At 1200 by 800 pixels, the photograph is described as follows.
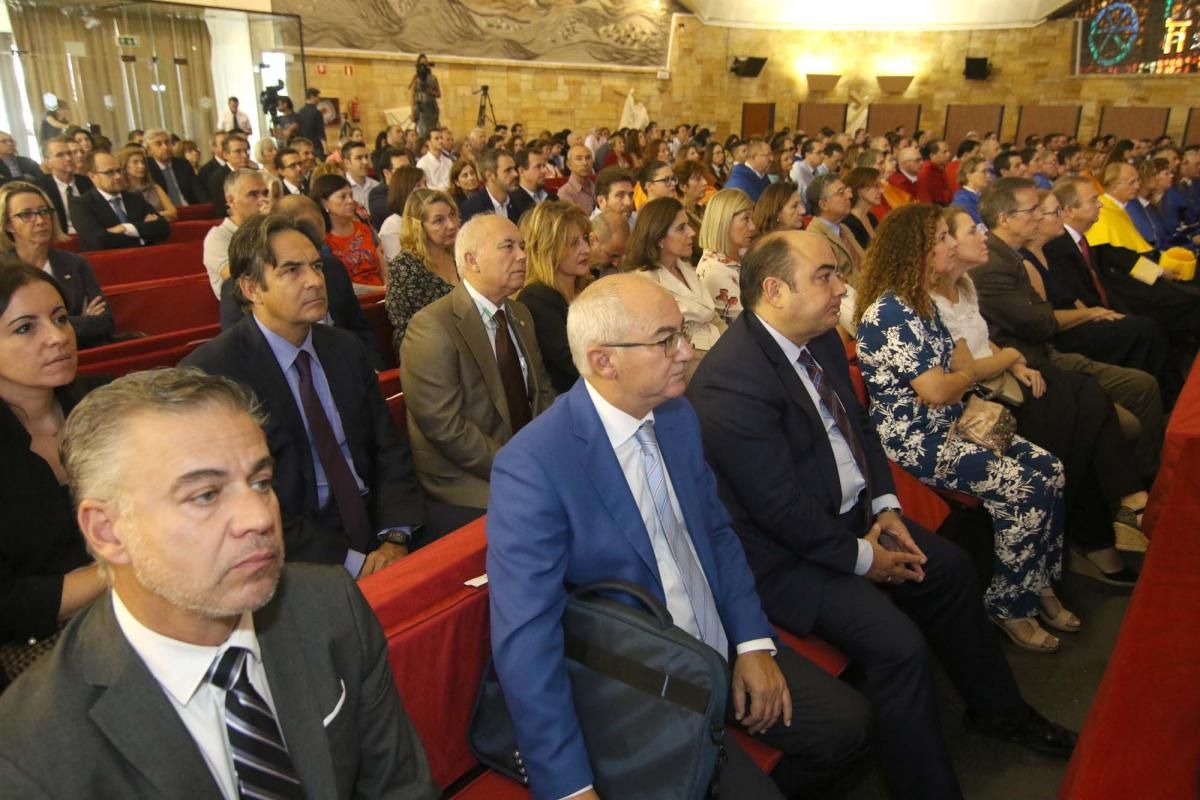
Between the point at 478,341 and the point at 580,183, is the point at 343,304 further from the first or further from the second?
the point at 580,183

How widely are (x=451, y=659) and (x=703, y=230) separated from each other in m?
3.23

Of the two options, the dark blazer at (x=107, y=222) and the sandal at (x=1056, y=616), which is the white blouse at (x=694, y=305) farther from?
the dark blazer at (x=107, y=222)

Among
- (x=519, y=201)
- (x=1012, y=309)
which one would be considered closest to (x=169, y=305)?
(x=519, y=201)

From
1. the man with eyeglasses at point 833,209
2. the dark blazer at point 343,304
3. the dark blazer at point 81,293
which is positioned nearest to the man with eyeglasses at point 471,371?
the dark blazer at point 343,304

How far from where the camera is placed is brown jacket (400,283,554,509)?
2584 millimetres

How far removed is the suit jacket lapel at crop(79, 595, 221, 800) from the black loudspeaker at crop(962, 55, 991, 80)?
70.2 ft

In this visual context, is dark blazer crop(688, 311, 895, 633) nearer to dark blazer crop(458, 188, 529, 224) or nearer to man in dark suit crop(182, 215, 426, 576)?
man in dark suit crop(182, 215, 426, 576)

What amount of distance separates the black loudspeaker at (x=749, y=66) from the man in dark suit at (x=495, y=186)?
606 inches

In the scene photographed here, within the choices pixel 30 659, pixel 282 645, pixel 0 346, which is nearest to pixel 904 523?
pixel 282 645

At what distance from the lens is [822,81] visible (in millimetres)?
20312

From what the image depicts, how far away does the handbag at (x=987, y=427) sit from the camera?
2.82 meters

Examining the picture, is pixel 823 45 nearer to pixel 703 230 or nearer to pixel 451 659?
pixel 703 230

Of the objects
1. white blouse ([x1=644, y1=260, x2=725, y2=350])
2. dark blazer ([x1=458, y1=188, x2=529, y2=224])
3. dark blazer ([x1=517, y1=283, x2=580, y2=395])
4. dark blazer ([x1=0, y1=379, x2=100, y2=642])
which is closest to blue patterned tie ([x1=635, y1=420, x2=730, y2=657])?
dark blazer ([x1=0, y1=379, x2=100, y2=642])

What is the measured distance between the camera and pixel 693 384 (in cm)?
230
